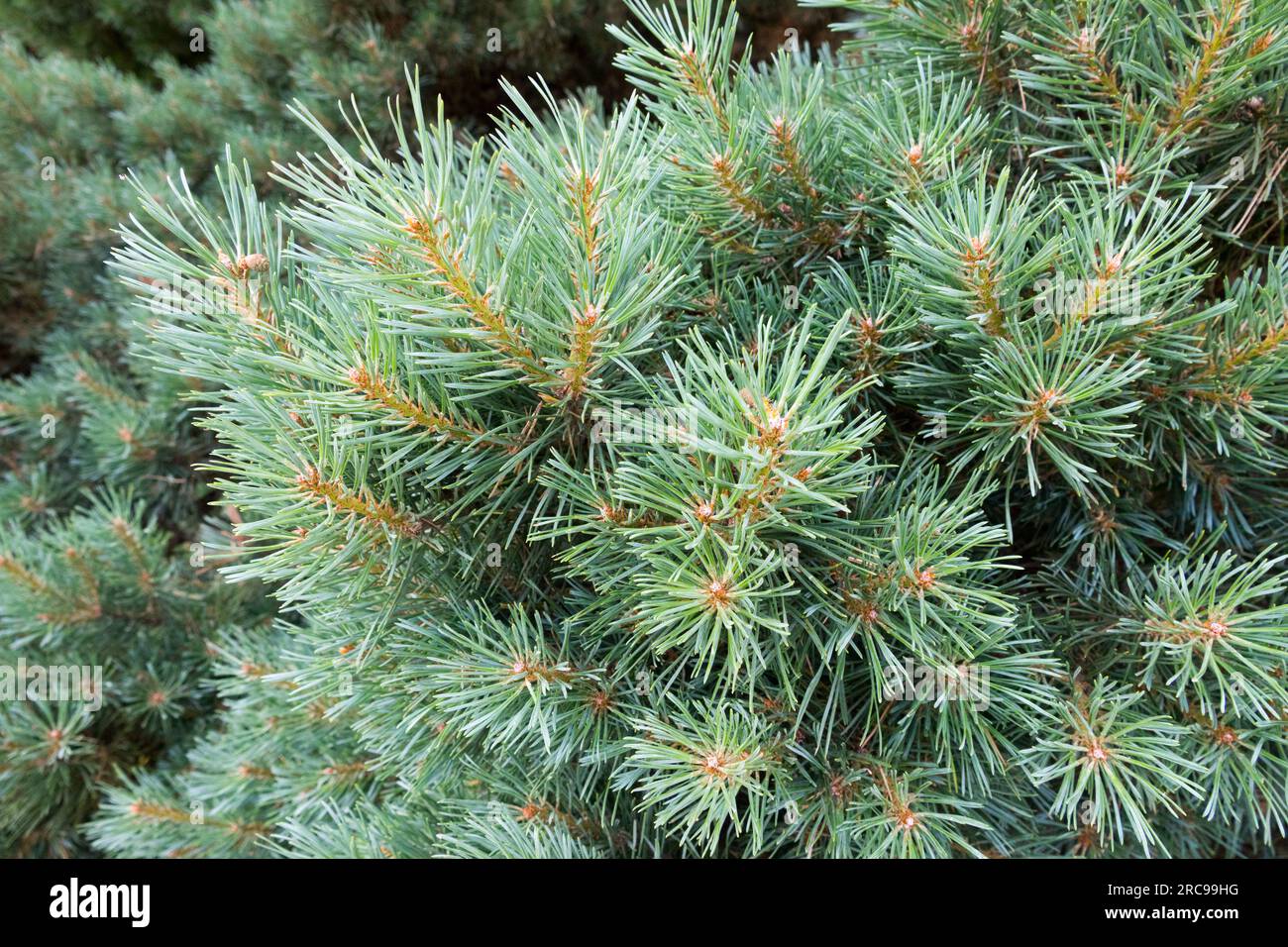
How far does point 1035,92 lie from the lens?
62 cm

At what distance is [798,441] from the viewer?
378 millimetres

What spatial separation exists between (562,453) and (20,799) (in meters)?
0.93

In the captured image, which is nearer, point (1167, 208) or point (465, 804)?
point (1167, 208)

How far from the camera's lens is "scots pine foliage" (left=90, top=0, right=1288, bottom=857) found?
417mm

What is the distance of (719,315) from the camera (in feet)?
1.78

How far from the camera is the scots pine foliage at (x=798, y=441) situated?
16.4 inches
